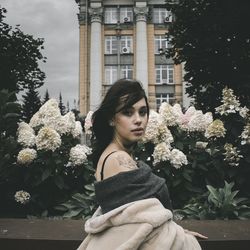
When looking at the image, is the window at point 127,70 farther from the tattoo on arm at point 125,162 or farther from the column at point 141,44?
the tattoo on arm at point 125,162

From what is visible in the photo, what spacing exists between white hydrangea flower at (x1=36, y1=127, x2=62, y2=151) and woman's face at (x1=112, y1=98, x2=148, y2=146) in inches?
117

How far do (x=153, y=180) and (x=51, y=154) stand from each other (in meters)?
3.28

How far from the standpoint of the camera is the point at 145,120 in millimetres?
1921

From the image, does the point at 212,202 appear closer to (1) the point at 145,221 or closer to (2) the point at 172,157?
(2) the point at 172,157

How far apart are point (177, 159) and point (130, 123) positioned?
292 centimetres

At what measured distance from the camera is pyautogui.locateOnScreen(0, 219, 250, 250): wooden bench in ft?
9.48

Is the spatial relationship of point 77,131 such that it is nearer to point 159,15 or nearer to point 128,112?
point 128,112

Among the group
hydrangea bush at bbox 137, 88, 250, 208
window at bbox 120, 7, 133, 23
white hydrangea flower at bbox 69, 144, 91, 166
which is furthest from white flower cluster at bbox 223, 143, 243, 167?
window at bbox 120, 7, 133, 23

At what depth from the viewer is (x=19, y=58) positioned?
23078 mm

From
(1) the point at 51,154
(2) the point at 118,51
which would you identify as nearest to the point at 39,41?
(2) the point at 118,51

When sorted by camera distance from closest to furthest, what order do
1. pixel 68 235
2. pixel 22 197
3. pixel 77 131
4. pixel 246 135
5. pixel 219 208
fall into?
pixel 68 235, pixel 219 208, pixel 22 197, pixel 246 135, pixel 77 131

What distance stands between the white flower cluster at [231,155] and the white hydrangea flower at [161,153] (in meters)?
0.70

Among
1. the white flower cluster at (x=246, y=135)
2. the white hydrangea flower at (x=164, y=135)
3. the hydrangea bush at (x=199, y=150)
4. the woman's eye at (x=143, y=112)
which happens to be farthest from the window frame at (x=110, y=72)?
the woman's eye at (x=143, y=112)

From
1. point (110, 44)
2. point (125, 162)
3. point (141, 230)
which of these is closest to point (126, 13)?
point (110, 44)
